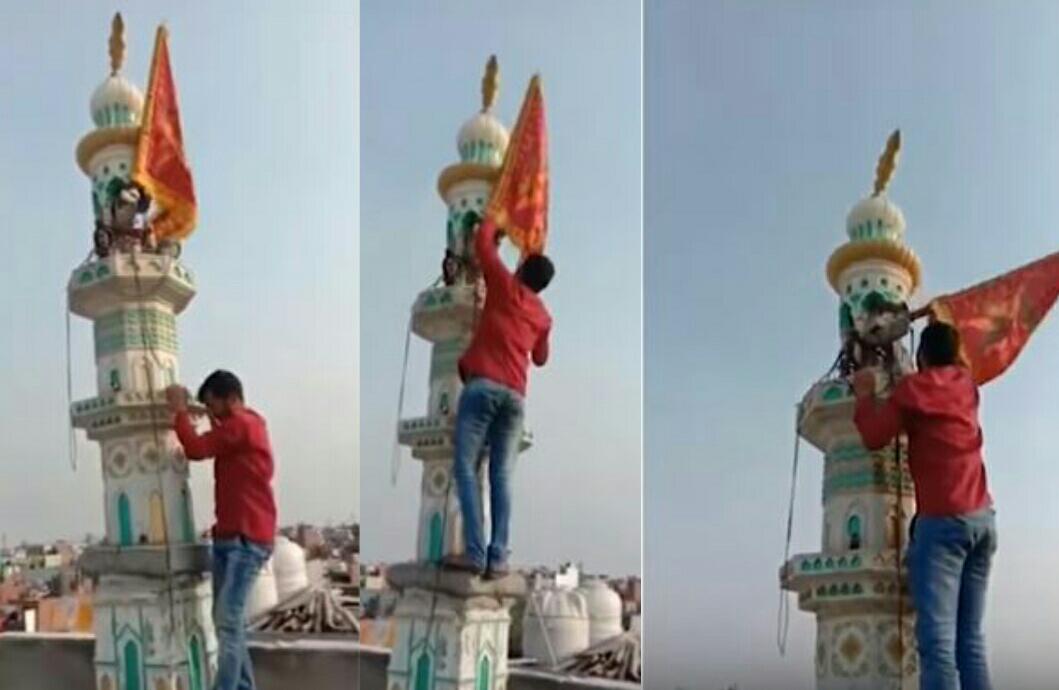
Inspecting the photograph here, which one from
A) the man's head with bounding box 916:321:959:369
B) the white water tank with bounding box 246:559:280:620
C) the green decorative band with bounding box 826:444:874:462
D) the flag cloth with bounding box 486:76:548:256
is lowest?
the white water tank with bounding box 246:559:280:620

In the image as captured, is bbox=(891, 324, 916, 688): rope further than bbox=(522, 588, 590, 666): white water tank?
No

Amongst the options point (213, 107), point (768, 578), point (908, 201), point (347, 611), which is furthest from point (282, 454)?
point (908, 201)

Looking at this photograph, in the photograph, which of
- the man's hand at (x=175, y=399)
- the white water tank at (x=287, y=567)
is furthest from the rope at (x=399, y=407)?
the man's hand at (x=175, y=399)

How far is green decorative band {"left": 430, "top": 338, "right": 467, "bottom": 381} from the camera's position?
3457 mm

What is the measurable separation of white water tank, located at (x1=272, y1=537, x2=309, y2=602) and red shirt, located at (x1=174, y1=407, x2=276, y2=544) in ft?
0.14

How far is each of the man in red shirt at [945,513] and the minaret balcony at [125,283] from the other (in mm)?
1507

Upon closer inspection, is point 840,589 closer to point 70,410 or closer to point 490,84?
point 490,84

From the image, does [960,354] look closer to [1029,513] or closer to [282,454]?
[1029,513]

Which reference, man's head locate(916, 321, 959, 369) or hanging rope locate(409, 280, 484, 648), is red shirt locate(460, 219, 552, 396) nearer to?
hanging rope locate(409, 280, 484, 648)

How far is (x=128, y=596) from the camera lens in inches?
130

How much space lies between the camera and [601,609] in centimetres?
340

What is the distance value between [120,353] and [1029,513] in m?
1.96

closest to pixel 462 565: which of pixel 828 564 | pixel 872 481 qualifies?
pixel 828 564

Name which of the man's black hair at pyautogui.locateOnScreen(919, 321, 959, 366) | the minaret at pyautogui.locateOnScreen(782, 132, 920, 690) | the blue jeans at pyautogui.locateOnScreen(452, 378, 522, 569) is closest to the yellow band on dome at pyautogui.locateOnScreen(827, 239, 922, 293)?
the minaret at pyautogui.locateOnScreen(782, 132, 920, 690)
